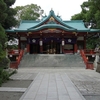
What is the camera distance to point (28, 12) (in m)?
53.6

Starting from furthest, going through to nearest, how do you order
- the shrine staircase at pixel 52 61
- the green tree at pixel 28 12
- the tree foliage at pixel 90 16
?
1. the green tree at pixel 28 12
2. the tree foliage at pixel 90 16
3. the shrine staircase at pixel 52 61

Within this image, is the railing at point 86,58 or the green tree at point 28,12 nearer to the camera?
the railing at point 86,58

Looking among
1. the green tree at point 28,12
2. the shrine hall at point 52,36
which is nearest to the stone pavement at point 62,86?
the shrine hall at point 52,36

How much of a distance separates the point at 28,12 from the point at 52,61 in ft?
99.0

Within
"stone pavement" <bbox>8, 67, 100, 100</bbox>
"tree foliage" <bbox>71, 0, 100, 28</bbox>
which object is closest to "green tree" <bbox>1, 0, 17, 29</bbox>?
"tree foliage" <bbox>71, 0, 100, 28</bbox>

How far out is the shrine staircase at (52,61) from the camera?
2481cm

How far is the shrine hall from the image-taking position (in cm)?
3170

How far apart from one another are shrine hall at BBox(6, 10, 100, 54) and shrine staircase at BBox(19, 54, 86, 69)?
4.74m

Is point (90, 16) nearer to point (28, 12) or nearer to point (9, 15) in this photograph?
point (9, 15)

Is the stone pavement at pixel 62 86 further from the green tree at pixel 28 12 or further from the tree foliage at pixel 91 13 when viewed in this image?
the green tree at pixel 28 12

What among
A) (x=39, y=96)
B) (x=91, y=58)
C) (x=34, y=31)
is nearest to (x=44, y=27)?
(x=34, y=31)

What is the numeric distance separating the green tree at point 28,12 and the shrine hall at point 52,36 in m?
19.1

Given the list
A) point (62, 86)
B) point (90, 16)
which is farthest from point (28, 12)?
point (62, 86)

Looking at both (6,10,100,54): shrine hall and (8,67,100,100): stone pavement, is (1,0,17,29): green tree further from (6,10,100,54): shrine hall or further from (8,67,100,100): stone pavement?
(8,67,100,100): stone pavement
